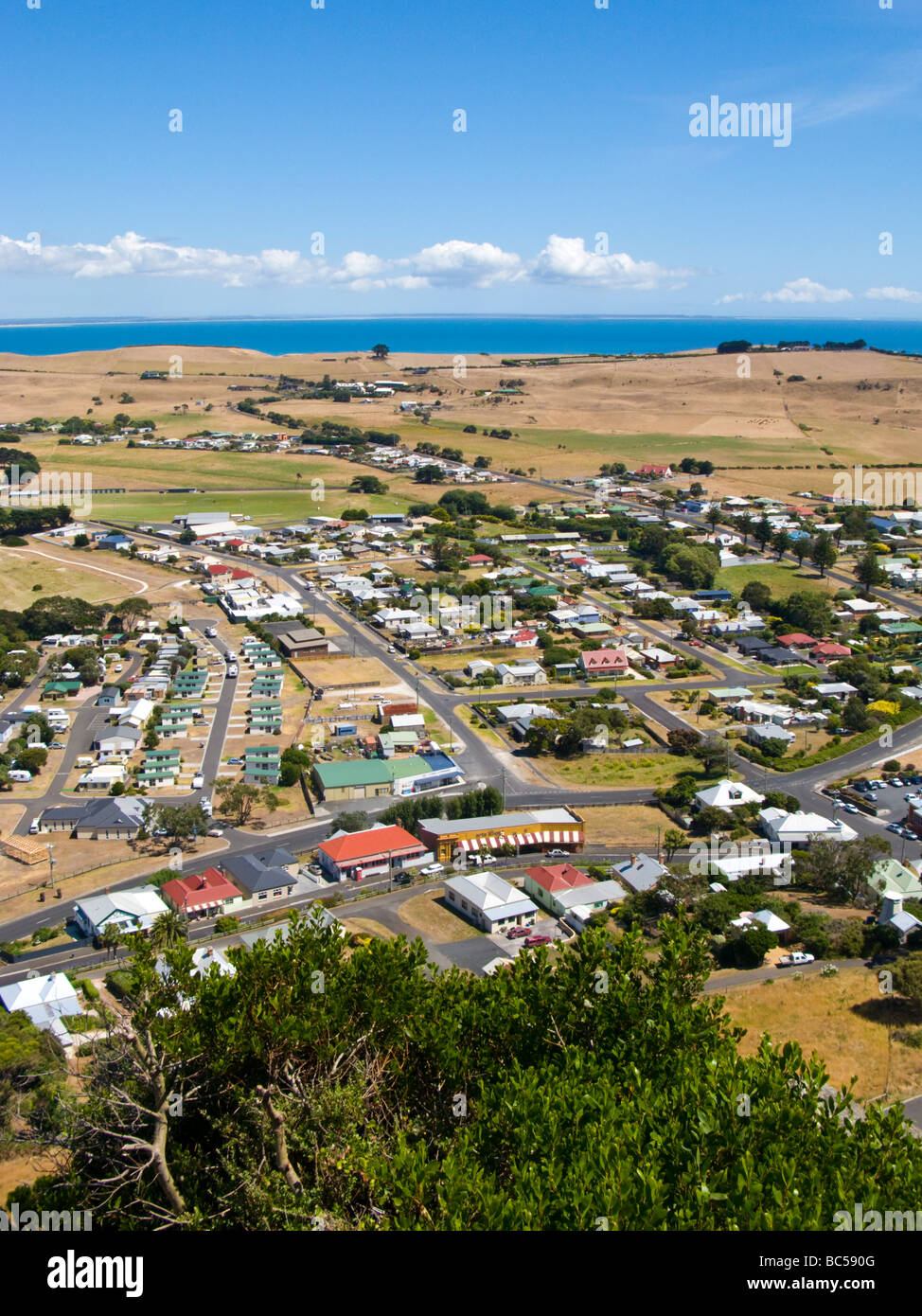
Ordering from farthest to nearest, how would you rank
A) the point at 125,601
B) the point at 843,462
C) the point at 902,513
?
the point at 843,462 < the point at 902,513 < the point at 125,601

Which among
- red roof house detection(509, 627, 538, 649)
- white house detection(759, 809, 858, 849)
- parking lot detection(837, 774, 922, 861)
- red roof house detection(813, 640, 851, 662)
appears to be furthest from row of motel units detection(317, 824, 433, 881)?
red roof house detection(813, 640, 851, 662)

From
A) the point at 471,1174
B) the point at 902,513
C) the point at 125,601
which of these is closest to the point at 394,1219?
the point at 471,1174

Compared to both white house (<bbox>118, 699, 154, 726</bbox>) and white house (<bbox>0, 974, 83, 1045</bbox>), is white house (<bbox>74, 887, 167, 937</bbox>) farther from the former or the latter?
white house (<bbox>118, 699, 154, 726</bbox>)

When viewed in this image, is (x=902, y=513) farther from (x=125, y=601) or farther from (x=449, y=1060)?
(x=449, y=1060)

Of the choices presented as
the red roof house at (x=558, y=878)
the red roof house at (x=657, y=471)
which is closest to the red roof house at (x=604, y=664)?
the red roof house at (x=558, y=878)

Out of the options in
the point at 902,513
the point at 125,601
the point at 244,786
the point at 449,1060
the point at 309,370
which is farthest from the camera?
the point at 309,370

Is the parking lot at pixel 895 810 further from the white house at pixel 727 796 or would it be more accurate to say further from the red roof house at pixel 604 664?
the red roof house at pixel 604 664

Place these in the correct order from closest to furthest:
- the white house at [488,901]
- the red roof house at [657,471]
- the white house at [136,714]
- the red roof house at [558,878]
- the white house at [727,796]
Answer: the white house at [488,901]
the red roof house at [558,878]
the white house at [727,796]
the white house at [136,714]
the red roof house at [657,471]
